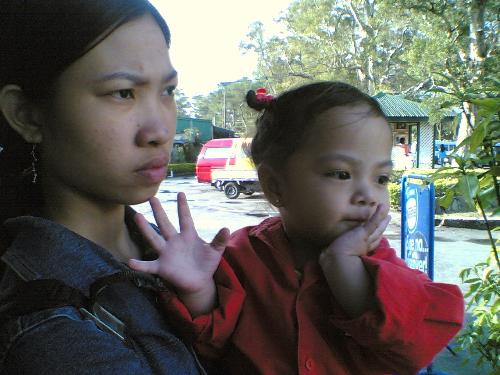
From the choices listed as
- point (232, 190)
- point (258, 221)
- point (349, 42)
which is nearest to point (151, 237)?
point (258, 221)

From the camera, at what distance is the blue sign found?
3.85 metres

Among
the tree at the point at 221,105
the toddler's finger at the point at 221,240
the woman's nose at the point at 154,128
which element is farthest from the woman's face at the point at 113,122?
the tree at the point at 221,105

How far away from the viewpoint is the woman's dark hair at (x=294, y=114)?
1369mm

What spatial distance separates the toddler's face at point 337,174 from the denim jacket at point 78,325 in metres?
0.46

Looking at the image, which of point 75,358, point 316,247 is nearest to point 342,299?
point 316,247

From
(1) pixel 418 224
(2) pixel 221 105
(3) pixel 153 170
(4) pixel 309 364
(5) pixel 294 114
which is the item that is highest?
(2) pixel 221 105

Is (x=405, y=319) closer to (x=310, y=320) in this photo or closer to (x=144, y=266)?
(x=310, y=320)

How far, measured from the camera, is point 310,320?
4.04ft

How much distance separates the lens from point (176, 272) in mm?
1111

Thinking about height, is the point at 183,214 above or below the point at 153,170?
below

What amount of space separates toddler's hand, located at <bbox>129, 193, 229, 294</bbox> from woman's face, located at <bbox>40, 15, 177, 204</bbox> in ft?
0.35

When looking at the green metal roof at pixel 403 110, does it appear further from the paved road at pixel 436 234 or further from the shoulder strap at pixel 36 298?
the shoulder strap at pixel 36 298

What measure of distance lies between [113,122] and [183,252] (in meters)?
0.35

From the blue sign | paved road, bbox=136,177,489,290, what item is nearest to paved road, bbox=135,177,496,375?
paved road, bbox=136,177,489,290
